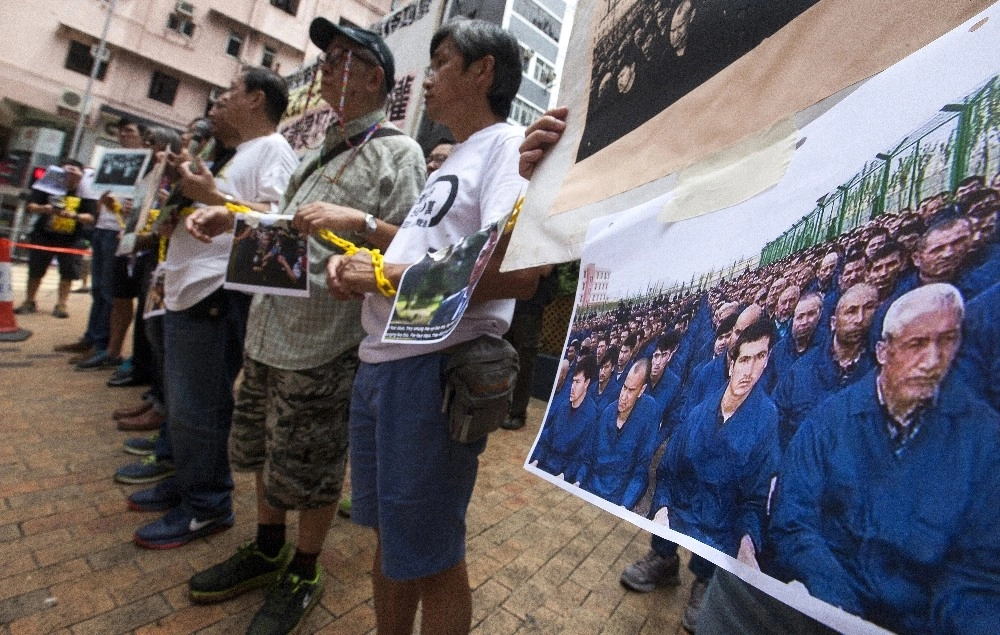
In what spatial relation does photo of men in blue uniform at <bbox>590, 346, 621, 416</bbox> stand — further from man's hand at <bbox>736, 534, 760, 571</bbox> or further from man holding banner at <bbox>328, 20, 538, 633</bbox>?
man holding banner at <bbox>328, 20, 538, 633</bbox>

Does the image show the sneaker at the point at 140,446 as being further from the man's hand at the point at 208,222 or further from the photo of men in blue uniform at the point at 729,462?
the photo of men in blue uniform at the point at 729,462

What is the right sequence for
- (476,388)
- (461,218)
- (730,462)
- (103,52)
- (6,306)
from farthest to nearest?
(103,52) → (6,306) → (461,218) → (476,388) → (730,462)

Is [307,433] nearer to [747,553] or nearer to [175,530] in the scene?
[175,530]

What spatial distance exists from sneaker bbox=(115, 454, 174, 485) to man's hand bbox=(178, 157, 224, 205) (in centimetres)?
150

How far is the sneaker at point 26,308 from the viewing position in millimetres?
5975

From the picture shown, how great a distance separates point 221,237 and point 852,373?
2.16 meters

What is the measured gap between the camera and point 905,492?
0.39 metres

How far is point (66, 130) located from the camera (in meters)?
15.9

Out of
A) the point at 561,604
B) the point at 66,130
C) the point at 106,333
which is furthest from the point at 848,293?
the point at 66,130

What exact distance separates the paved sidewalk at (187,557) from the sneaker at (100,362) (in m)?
0.78

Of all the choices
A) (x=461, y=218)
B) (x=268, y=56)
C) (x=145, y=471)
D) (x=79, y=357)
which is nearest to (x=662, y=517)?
(x=461, y=218)

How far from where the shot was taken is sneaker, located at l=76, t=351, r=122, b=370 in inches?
165

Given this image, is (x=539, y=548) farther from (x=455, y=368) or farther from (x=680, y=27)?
(x=680, y=27)

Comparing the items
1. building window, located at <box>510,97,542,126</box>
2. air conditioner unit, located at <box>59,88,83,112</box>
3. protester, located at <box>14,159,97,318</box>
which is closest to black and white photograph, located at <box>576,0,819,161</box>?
protester, located at <box>14,159,97,318</box>
